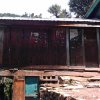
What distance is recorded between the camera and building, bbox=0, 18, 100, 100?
13.9 m

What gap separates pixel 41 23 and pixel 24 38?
1.15 m

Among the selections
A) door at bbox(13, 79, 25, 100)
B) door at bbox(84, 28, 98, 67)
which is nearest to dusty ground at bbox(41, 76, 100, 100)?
door at bbox(84, 28, 98, 67)

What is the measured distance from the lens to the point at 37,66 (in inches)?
552

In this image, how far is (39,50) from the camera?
1419cm

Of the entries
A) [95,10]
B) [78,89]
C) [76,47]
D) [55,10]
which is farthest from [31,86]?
[55,10]

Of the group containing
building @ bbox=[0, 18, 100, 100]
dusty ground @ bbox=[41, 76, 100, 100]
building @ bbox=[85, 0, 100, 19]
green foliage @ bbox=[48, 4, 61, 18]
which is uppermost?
green foliage @ bbox=[48, 4, 61, 18]

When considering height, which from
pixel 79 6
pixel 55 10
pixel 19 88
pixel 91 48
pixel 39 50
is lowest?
pixel 19 88

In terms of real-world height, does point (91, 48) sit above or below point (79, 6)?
below

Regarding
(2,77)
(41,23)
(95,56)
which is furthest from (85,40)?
(2,77)

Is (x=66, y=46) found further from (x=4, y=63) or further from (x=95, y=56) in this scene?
(x=4, y=63)

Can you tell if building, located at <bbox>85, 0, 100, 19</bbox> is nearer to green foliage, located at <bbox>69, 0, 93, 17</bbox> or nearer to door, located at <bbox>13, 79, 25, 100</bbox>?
door, located at <bbox>13, 79, 25, 100</bbox>

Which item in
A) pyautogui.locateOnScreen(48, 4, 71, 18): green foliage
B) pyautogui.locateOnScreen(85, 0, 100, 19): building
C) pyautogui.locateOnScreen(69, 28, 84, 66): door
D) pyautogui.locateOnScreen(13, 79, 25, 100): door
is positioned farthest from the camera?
pyautogui.locateOnScreen(48, 4, 71, 18): green foliage

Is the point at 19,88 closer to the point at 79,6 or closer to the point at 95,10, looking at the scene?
the point at 95,10

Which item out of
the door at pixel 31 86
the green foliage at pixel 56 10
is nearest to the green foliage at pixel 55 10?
the green foliage at pixel 56 10
